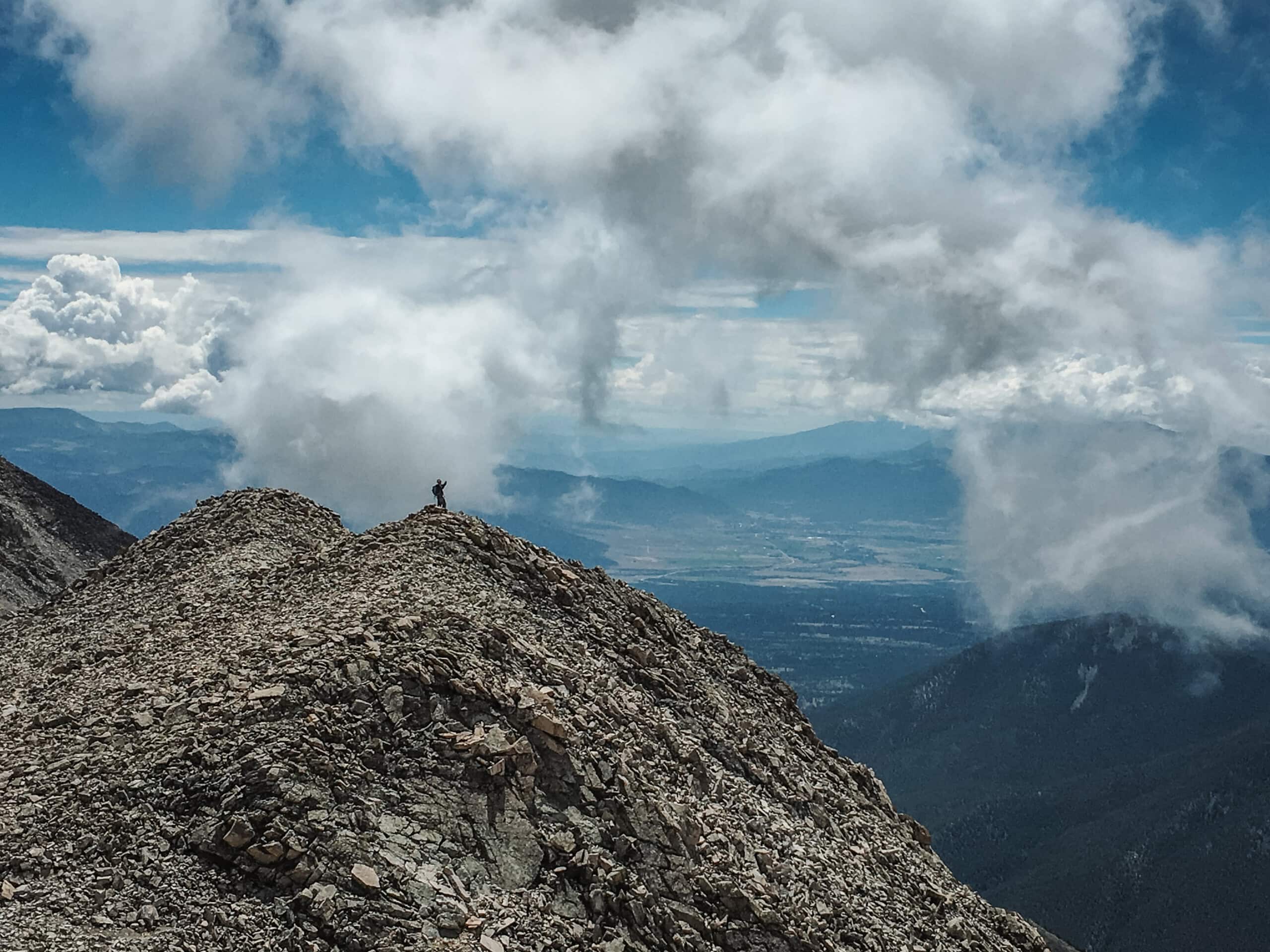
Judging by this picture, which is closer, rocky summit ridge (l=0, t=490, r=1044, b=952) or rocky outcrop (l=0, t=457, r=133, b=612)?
rocky summit ridge (l=0, t=490, r=1044, b=952)

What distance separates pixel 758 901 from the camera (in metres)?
27.5

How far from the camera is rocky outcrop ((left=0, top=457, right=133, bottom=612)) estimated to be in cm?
9488

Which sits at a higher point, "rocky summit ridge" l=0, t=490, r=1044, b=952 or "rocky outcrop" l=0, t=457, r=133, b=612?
"rocky outcrop" l=0, t=457, r=133, b=612

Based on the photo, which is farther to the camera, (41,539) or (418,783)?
(41,539)

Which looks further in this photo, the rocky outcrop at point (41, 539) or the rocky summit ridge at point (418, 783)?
the rocky outcrop at point (41, 539)

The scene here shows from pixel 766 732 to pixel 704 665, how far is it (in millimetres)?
3766

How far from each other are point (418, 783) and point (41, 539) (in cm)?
9736

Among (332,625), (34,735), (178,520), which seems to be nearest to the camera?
(34,735)

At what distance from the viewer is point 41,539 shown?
349 feet

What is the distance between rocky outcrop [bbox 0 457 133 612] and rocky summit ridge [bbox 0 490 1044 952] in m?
62.7

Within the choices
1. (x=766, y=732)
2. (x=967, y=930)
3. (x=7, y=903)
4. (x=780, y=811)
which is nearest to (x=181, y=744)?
(x=7, y=903)

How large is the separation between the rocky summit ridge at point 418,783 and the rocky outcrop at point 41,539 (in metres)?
62.7

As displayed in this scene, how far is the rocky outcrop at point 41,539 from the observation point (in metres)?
94.9

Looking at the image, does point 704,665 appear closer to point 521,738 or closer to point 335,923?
point 521,738
